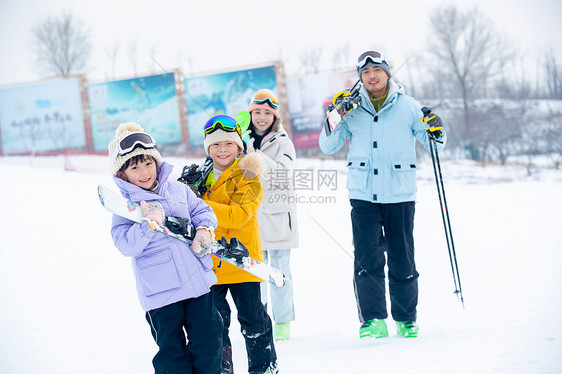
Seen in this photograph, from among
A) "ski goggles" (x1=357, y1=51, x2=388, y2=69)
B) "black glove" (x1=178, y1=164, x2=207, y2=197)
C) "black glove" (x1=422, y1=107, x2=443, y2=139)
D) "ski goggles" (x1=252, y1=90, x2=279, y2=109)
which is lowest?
"black glove" (x1=178, y1=164, x2=207, y2=197)

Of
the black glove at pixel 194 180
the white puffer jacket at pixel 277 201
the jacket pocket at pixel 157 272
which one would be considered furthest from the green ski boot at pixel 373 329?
the jacket pocket at pixel 157 272

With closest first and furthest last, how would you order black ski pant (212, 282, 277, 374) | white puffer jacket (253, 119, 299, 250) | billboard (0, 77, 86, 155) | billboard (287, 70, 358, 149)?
1. black ski pant (212, 282, 277, 374)
2. white puffer jacket (253, 119, 299, 250)
3. billboard (287, 70, 358, 149)
4. billboard (0, 77, 86, 155)

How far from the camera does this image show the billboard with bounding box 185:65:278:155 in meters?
23.0

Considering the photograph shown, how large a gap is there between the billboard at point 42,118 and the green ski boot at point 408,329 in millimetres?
23604

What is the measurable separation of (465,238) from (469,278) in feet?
6.59

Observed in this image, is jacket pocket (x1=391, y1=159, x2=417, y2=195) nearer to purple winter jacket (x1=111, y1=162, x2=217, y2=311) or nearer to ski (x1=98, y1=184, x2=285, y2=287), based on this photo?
ski (x1=98, y1=184, x2=285, y2=287)

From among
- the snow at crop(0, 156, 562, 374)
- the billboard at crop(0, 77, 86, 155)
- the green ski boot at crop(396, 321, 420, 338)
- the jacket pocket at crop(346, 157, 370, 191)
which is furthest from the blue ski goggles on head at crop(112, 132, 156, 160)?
the billboard at crop(0, 77, 86, 155)

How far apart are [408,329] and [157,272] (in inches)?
70.2

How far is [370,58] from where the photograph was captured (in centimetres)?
334

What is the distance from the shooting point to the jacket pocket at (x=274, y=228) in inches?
137

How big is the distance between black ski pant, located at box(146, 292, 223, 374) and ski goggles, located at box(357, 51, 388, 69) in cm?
196

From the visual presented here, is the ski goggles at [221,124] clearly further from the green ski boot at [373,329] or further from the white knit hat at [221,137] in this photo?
the green ski boot at [373,329]

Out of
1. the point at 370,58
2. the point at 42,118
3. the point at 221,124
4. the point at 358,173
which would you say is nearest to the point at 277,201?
the point at 358,173

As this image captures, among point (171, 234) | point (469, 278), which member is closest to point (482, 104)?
point (469, 278)
